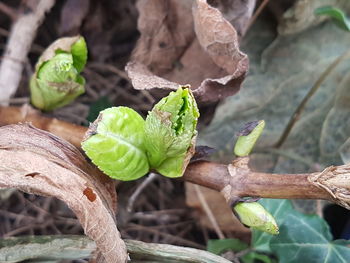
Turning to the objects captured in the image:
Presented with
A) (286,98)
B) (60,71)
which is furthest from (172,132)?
(286,98)

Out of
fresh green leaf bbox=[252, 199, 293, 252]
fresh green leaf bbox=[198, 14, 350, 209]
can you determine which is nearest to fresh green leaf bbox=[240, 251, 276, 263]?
fresh green leaf bbox=[252, 199, 293, 252]

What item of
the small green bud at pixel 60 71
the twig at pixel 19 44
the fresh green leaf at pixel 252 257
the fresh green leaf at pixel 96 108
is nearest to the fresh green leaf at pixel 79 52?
Result: the small green bud at pixel 60 71

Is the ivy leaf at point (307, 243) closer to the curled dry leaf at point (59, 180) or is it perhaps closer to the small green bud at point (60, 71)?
the curled dry leaf at point (59, 180)

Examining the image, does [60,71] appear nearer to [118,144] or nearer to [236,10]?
[118,144]

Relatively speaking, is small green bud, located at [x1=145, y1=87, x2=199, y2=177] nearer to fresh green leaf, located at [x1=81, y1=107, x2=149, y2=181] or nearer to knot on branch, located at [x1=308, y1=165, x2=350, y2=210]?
fresh green leaf, located at [x1=81, y1=107, x2=149, y2=181]

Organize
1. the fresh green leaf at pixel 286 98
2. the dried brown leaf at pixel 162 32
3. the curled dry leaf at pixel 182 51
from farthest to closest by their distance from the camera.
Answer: the fresh green leaf at pixel 286 98
the dried brown leaf at pixel 162 32
the curled dry leaf at pixel 182 51

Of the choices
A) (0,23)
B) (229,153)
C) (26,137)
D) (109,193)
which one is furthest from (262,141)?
(0,23)

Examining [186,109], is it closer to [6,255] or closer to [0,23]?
[6,255]

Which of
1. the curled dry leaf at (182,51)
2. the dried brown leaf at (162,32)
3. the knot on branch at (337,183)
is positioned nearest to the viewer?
the knot on branch at (337,183)
